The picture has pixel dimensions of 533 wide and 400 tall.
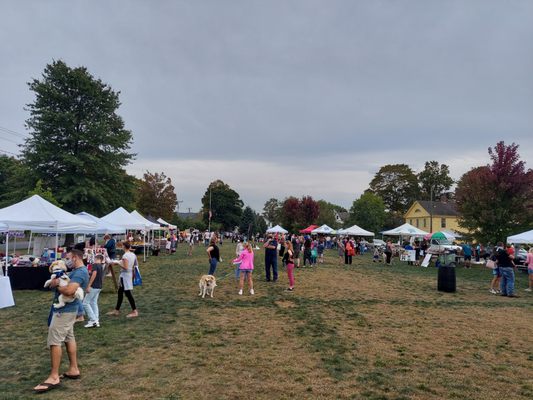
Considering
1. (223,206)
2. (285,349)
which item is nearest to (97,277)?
(285,349)

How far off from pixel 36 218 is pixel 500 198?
75.2 ft

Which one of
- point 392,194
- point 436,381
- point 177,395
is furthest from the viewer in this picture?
point 392,194

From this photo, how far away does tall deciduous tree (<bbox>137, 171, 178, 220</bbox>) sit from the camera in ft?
200

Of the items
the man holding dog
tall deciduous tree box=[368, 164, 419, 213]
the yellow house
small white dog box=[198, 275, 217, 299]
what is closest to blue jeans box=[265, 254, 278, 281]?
small white dog box=[198, 275, 217, 299]

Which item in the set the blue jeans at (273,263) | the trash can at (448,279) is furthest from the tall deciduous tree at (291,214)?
the trash can at (448,279)

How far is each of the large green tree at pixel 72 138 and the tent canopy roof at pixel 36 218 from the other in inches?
641

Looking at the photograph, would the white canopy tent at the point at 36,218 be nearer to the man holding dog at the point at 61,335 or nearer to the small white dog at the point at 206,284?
the small white dog at the point at 206,284

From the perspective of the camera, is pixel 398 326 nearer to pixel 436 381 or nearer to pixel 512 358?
pixel 512 358

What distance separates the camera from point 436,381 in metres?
5.11

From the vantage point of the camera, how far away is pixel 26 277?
40.2ft

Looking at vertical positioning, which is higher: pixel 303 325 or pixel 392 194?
pixel 392 194

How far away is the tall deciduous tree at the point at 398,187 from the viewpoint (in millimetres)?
76938

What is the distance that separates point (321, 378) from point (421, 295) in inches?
332

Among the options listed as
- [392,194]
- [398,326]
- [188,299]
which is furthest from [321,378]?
[392,194]
